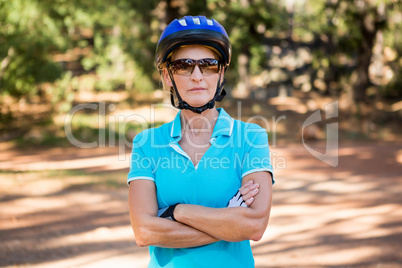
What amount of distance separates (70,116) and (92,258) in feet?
38.3

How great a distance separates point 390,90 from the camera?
68.3ft

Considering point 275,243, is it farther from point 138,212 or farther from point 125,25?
point 125,25

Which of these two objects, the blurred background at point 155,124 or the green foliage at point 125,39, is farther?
the green foliage at point 125,39

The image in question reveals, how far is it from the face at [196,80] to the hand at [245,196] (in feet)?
1.50

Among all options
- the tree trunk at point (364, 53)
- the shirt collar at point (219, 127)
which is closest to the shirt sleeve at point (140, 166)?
the shirt collar at point (219, 127)

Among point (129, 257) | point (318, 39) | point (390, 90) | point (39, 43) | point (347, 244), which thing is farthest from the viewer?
point (318, 39)

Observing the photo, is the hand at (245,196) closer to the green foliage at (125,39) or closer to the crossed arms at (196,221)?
the crossed arms at (196,221)

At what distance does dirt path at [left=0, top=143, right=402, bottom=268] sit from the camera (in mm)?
5086

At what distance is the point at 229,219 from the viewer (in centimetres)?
198

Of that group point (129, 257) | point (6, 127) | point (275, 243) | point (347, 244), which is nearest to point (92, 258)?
point (129, 257)

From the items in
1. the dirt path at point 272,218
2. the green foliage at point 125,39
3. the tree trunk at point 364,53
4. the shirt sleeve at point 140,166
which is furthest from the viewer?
the tree trunk at point 364,53

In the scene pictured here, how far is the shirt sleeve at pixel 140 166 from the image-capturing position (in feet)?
6.86

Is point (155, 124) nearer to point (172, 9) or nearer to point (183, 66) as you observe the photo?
point (172, 9)

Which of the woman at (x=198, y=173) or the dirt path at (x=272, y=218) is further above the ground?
the woman at (x=198, y=173)
